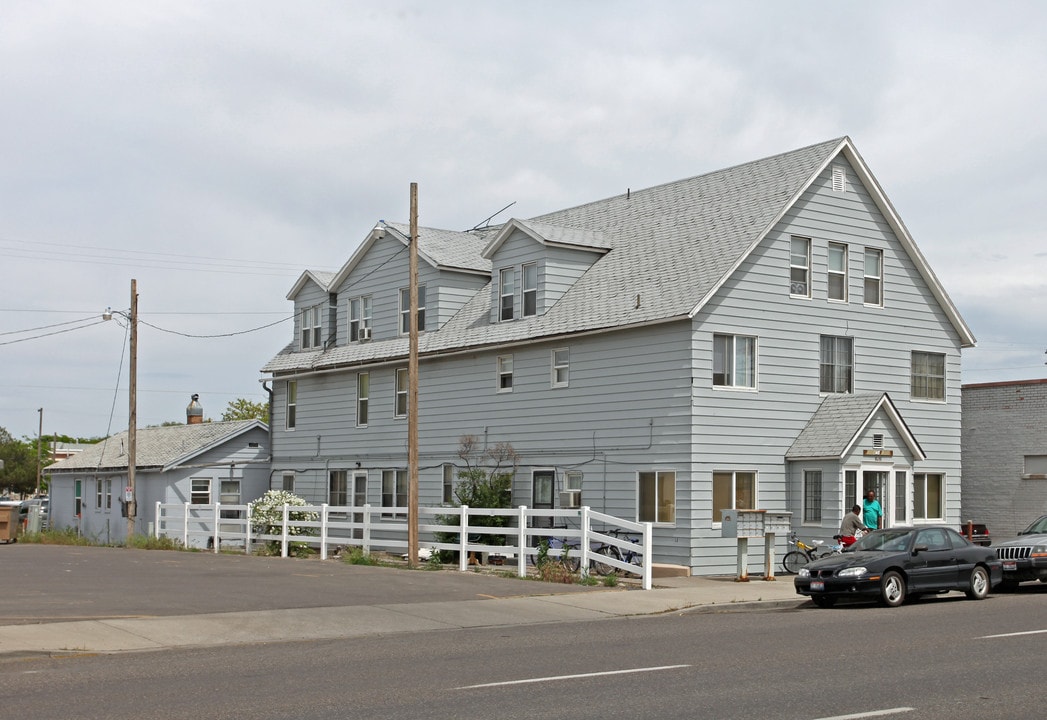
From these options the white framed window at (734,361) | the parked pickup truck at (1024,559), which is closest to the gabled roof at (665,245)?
the white framed window at (734,361)

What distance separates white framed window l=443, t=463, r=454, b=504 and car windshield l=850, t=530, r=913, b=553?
14.6 metres

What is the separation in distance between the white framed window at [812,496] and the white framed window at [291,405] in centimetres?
1904

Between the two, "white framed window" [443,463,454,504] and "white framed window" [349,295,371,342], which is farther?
"white framed window" [349,295,371,342]

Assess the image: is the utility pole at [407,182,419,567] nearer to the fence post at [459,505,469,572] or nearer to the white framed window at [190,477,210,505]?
the fence post at [459,505,469,572]

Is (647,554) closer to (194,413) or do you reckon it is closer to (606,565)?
(606,565)

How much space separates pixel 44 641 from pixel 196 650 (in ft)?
5.92

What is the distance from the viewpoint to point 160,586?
2183 centimetres

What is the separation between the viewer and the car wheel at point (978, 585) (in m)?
21.1

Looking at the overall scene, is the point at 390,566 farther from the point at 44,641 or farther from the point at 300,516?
the point at 44,641

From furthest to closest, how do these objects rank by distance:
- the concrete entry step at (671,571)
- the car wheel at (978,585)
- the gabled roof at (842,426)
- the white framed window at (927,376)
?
the white framed window at (927,376), the gabled roof at (842,426), the concrete entry step at (671,571), the car wheel at (978,585)

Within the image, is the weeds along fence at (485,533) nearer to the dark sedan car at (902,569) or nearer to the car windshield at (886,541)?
the dark sedan car at (902,569)

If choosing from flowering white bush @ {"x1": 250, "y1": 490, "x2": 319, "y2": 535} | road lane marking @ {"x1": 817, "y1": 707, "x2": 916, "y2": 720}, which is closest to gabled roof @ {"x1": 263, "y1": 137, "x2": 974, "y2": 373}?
flowering white bush @ {"x1": 250, "y1": 490, "x2": 319, "y2": 535}

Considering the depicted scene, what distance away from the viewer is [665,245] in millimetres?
30672

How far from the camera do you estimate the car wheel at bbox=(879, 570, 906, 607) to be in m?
19.9
